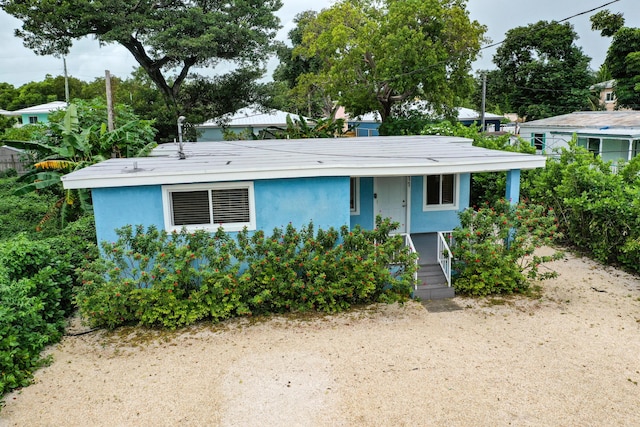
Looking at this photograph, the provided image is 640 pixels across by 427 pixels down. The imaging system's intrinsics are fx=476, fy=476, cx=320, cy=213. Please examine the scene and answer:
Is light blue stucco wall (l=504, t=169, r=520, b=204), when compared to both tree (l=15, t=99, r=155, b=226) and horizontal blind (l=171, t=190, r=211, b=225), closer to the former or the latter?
horizontal blind (l=171, t=190, r=211, b=225)

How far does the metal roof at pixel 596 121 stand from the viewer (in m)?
21.4

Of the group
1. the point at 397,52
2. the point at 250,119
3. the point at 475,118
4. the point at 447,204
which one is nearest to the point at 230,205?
the point at 447,204

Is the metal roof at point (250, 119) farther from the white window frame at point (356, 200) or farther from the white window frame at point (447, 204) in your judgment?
the white window frame at point (447, 204)

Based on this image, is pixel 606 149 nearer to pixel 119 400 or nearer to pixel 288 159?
pixel 288 159

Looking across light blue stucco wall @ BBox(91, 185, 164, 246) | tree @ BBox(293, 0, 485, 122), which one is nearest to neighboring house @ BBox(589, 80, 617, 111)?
tree @ BBox(293, 0, 485, 122)

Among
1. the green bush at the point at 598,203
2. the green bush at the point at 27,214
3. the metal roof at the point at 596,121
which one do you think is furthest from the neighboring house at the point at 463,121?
the green bush at the point at 27,214

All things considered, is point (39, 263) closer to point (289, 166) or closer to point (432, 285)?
point (289, 166)

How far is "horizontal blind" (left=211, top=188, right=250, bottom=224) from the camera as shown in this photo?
29.9 ft

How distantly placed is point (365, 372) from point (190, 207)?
14.8 feet

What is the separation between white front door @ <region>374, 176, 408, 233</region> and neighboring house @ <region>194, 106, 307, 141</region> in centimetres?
1920

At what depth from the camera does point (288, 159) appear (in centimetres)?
1022

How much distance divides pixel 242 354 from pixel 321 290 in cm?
195

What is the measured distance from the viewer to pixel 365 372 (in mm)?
6973

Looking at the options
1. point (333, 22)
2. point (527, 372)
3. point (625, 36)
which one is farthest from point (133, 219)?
point (625, 36)
